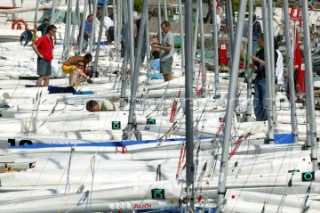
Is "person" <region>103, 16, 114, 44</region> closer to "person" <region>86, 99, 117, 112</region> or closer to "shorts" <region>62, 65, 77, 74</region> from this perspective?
"shorts" <region>62, 65, 77, 74</region>

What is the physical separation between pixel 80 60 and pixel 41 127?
615 centimetres

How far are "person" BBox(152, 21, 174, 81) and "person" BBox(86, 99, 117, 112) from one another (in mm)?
4076

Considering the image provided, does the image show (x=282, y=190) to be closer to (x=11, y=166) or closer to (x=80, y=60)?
(x=11, y=166)

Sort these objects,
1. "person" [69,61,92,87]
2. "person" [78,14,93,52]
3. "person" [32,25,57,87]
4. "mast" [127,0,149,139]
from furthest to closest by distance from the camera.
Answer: "person" [78,14,93,52] < "person" [32,25,57,87] < "person" [69,61,92,87] < "mast" [127,0,149,139]

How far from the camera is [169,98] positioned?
16.8 m

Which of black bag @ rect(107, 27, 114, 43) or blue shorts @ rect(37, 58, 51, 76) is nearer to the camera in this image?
blue shorts @ rect(37, 58, 51, 76)

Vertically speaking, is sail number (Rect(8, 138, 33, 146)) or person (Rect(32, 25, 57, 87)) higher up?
person (Rect(32, 25, 57, 87))

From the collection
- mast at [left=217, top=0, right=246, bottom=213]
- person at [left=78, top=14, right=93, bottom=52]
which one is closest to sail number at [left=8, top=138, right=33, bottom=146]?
mast at [left=217, top=0, right=246, bottom=213]

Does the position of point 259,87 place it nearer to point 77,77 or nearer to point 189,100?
point 77,77

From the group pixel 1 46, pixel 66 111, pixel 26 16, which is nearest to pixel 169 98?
pixel 66 111

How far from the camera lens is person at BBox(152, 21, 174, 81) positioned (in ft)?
61.4

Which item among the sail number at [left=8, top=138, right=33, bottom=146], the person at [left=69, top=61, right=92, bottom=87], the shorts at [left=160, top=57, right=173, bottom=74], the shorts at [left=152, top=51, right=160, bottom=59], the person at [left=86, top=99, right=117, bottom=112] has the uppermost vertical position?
the shorts at [left=152, top=51, right=160, bottom=59]

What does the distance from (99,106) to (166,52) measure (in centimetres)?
434

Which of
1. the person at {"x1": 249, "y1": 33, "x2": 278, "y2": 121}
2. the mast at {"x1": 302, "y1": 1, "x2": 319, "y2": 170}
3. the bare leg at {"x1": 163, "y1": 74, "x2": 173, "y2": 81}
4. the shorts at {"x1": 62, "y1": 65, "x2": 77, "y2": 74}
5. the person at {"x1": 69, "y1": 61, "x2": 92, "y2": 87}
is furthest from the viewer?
the shorts at {"x1": 62, "y1": 65, "x2": 77, "y2": 74}
